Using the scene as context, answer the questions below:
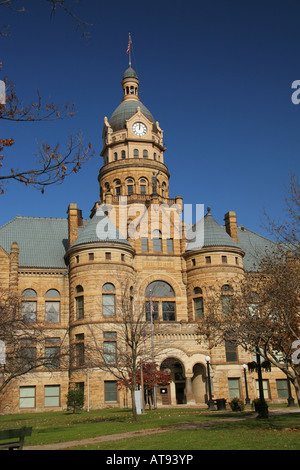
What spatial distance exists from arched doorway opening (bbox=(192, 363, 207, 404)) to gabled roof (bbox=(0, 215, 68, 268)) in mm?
16495

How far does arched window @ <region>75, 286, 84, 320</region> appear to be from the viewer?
49.3 meters

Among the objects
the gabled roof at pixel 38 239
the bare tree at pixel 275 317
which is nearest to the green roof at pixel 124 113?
the gabled roof at pixel 38 239

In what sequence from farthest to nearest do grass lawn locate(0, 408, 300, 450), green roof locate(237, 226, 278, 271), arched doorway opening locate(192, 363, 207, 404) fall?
green roof locate(237, 226, 278, 271)
arched doorway opening locate(192, 363, 207, 404)
grass lawn locate(0, 408, 300, 450)

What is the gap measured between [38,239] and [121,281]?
12.3 m

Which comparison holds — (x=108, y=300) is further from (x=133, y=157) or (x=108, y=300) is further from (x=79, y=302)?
(x=133, y=157)

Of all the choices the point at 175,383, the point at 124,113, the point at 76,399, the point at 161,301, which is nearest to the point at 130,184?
the point at 124,113

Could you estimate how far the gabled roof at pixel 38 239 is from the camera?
174ft

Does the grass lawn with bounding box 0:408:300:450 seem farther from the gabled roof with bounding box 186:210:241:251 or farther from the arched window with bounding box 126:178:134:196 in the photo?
the arched window with bounding box 126:178:134:196

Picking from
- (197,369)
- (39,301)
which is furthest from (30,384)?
(197,369)

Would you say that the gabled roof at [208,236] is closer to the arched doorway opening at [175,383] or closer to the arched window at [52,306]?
the arched doorway opening at [175,383]

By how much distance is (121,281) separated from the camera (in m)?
48.9

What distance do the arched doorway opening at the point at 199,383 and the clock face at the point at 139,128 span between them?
28.3m

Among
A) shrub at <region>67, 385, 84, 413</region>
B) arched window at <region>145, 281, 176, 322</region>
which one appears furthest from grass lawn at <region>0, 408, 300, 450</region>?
arched window at <region>145, 281, 176, 322</region>
